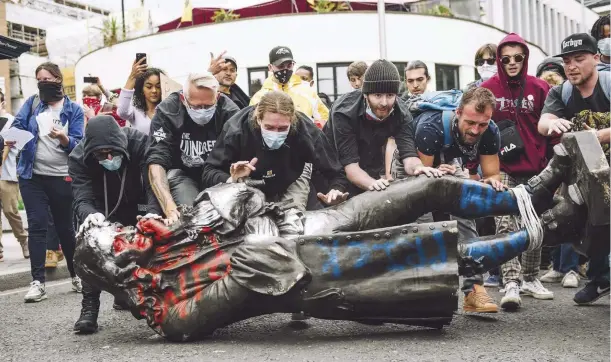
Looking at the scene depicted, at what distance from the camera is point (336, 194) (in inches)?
193

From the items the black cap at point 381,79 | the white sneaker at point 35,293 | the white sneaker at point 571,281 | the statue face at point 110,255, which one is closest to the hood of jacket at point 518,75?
the black cap at point 381,79

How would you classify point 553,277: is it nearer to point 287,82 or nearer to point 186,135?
point 287,82

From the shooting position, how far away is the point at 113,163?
4945mm

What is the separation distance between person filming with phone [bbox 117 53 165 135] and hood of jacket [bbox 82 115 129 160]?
4.97 feet

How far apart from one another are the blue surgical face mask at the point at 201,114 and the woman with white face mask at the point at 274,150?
304 millimetres

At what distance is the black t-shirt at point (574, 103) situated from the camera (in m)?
4.98

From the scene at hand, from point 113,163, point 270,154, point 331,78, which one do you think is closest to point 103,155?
point 113,163

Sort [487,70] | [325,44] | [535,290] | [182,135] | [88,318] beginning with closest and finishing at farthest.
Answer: [88,318], [182,135], [535,290], [487,70], [325,44]

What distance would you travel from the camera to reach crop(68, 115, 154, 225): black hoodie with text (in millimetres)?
4855

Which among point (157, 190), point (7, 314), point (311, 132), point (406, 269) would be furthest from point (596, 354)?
point (7, 314)

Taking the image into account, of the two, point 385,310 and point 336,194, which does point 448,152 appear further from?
point 385,310

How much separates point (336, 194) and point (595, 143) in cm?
166

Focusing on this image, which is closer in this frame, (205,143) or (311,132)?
(311,132)

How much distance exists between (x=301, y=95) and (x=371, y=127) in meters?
1.93
